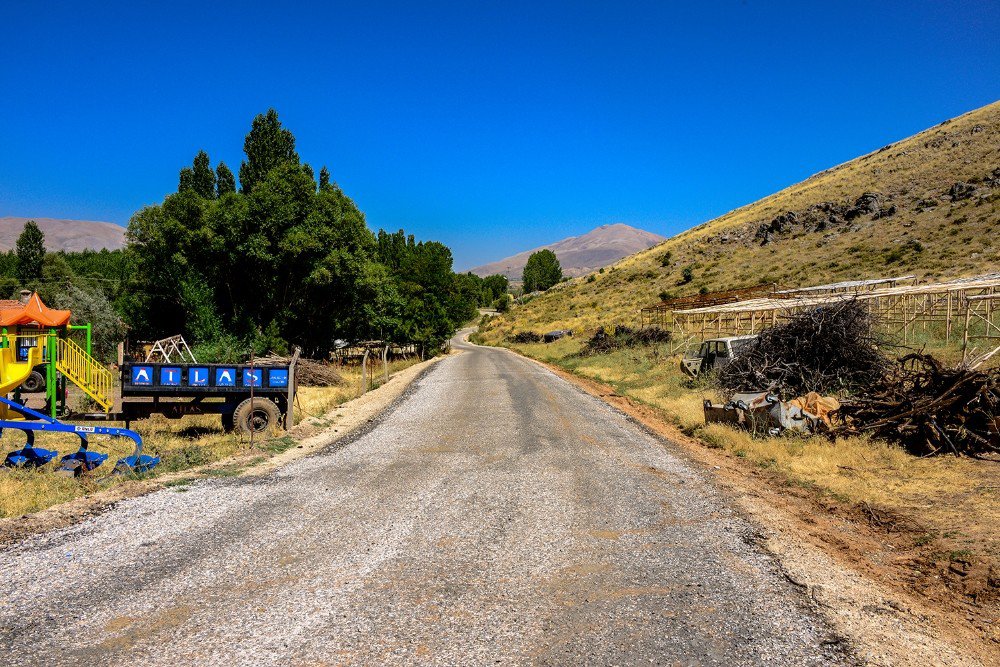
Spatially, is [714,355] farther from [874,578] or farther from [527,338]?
[527,338]

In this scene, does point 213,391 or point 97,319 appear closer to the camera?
point 213,391

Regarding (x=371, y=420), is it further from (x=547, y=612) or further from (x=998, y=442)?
(x=998, y=442)

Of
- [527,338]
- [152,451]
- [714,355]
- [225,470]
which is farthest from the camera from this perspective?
[527,338]

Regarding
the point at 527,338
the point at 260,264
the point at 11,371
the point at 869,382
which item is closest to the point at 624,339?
the point at 260,264

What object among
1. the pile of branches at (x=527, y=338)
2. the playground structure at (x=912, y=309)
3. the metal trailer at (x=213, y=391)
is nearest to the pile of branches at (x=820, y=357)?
the playground structure at (x=912, y=309)

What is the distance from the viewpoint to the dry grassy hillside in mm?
44656

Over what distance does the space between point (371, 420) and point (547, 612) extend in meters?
11.5

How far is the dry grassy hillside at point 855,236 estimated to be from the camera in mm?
44656

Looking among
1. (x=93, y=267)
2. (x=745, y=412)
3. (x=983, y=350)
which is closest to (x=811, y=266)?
(x=983, y=350)

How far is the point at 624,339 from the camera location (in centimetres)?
3859

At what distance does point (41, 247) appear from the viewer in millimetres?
71188

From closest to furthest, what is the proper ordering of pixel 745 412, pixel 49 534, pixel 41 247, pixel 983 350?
pixel 49 534 → pixel 745 412 → pixel 983 350 → pixel 41 247

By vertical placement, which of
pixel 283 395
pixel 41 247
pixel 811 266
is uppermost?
pixel 41 247

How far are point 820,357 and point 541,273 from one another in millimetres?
128977
